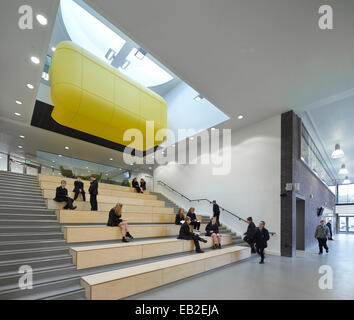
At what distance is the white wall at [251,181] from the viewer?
8969mm

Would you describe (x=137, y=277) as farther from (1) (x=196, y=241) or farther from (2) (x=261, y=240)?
(2) (x=261, y=240)

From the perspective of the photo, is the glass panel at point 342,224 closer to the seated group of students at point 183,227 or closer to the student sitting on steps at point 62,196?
the seated group of students at point 183,227

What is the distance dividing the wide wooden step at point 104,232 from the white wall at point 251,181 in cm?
439

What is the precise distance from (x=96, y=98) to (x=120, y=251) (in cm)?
518

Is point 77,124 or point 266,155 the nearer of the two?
point 77,124

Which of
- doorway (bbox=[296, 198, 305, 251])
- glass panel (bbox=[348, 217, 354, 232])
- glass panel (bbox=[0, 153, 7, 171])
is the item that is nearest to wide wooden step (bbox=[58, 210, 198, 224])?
doorway (bbox=[296, 198, 305, 251])

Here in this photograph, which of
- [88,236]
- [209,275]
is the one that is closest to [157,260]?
[209,275]

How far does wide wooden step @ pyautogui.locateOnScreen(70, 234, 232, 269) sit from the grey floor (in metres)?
1.05

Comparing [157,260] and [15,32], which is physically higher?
[15,32]

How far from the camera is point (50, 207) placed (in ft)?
20.2

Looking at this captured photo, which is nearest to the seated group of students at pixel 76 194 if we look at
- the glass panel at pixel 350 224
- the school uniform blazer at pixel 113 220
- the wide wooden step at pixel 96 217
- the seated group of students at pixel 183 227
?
the wide wooden step at pixel 96 217
